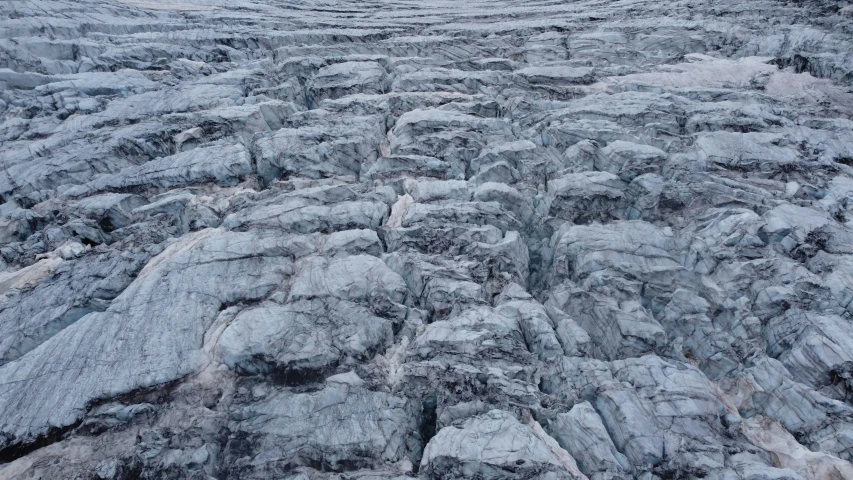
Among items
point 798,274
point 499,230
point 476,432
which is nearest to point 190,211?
point 499,230

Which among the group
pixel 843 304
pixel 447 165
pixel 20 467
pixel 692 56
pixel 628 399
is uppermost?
pixel 692 56

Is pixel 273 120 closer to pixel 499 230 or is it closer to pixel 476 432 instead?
pixel 499 230

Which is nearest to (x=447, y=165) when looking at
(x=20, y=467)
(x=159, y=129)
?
(x=159, y=129)

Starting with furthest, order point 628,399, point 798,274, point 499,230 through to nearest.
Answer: point 499,230 → point 798,274 → point 628,399

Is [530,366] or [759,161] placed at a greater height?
[759,161]

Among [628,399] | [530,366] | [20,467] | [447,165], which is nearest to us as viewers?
[20,467]

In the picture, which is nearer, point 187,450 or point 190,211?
point 187,450
